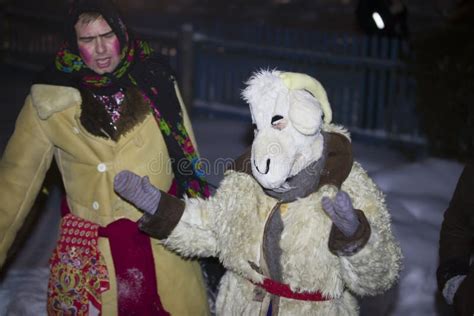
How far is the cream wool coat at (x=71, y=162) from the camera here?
9.68 ft

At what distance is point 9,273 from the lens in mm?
4625

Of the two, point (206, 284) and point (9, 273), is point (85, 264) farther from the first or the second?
point (9, 273)

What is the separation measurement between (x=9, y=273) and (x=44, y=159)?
6.27ft

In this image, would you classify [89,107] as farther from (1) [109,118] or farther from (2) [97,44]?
(2) [97,44]

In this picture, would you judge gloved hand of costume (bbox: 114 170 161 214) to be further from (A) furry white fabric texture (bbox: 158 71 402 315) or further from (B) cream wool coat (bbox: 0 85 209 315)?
(B) cream wool coat (bbox: 0 85 209 315)

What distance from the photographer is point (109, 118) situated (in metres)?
2.99

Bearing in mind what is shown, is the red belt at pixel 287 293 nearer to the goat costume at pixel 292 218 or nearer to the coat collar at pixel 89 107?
the goat costume at pixel 292 218

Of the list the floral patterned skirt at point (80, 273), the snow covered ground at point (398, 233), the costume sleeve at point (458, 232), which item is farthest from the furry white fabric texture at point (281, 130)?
the snow covered ground at point (398, 233)

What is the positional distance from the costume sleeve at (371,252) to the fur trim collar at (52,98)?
1218mm

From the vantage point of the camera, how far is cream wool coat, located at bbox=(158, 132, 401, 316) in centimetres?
243

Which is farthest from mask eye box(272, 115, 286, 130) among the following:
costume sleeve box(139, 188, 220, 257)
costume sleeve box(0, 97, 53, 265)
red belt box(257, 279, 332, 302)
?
costume sleeve box(0, 97, 53, 265)

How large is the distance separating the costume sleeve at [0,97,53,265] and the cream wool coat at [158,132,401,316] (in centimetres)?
67

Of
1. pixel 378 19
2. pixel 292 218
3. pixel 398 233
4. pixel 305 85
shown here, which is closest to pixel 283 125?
pixel 305 85

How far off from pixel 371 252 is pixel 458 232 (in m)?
0.69
